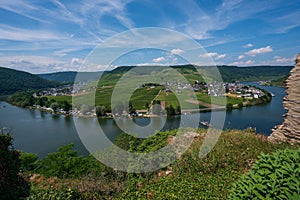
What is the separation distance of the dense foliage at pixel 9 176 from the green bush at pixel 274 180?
578 centimetres

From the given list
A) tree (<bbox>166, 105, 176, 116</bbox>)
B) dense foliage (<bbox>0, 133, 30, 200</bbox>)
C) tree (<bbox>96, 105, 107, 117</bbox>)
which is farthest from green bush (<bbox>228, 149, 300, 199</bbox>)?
tree (<bbox>96, 105, 107, 117</bbox>)

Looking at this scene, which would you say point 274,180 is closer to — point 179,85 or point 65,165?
point 65,165

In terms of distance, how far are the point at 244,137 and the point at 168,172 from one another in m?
3.60

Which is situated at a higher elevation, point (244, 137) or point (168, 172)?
point (244, 137)

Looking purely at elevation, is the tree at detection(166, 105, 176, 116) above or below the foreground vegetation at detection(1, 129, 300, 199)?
below

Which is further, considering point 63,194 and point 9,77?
point 9,77

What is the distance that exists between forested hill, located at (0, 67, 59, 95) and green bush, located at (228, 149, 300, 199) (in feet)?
407

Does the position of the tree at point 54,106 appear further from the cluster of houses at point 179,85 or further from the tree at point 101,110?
the cluster of houses at point 179,85

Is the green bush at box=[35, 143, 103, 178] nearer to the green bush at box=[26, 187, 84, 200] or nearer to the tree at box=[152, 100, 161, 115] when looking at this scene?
the green bush at box=[26, 187, 84, 200]

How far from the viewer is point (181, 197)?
4.50 metres

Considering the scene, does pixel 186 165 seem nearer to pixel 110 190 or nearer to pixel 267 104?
pixel 110 190

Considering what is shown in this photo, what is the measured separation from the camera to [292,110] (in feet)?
20.7

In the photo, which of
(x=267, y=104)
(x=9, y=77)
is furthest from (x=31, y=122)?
(x=9, y=77)

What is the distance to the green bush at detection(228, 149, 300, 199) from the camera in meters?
1.94
